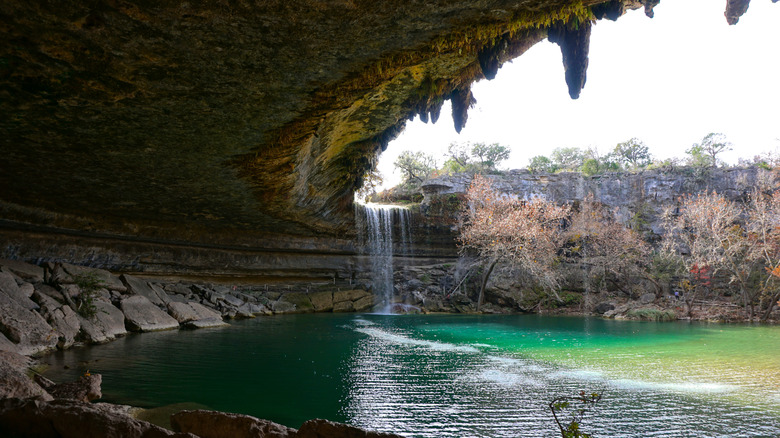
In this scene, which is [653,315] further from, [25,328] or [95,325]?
[25,328]

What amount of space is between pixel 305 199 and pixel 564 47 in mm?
9096

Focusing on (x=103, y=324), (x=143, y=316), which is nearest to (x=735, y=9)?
(x=103, y=324)

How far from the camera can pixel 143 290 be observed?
41.3 ft

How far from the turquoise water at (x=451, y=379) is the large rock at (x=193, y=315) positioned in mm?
1105

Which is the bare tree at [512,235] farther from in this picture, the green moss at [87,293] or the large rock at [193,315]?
the green moss at [87,293]

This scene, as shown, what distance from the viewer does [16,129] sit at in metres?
6.22

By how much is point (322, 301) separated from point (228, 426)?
17.3 m

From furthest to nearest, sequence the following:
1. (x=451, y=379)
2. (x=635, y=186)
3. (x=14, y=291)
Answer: (x=635, y=186) < (x=14, y=291) < (x=451, y=379)

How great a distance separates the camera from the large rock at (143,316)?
10484 millimetres

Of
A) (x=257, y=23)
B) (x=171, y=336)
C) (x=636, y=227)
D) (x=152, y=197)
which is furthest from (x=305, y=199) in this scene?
(x=636, y=227)

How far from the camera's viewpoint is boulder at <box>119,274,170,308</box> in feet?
40.2

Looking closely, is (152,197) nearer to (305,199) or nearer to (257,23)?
(305,199)

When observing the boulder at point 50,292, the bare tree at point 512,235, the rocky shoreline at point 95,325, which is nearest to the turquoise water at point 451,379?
the rocky shoreline at point 95,325

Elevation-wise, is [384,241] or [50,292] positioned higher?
[384,241]
